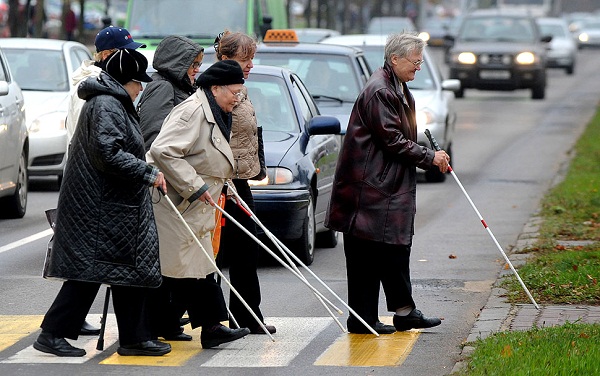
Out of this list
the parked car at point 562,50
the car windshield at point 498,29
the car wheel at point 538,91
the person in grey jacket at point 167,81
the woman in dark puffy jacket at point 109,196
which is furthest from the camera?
the parked car at point 562,50

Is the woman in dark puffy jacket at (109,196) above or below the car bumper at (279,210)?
above

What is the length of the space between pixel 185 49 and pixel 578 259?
3.89m

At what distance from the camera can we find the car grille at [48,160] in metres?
16.1

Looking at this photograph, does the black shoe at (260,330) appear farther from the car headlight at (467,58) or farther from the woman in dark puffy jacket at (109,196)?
the car headlight at (467,58)

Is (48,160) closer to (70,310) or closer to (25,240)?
(25,240)

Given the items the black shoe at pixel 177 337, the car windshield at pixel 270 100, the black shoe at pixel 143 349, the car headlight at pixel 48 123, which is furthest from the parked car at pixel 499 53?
the black shoe at pixel 143 349

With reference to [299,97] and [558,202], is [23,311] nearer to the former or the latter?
[299,97]

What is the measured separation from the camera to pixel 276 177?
1076 centimetres

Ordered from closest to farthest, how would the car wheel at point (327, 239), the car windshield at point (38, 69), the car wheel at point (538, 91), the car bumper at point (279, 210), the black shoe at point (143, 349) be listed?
the black shoe at point (143, 349)
the car bumper at point (279, 210)
the car wheel at point (327, 239)
the car windshield at point (38, 69)
the car wheel at point (538, 91)

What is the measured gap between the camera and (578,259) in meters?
10.4

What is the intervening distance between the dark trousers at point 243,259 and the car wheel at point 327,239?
4078 millimetres

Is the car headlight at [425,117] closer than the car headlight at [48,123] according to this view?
No

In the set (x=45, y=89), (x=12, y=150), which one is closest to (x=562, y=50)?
(x=45, y=89)

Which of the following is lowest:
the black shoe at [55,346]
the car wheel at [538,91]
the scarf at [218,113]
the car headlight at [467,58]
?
the car wheel at [538,91]
